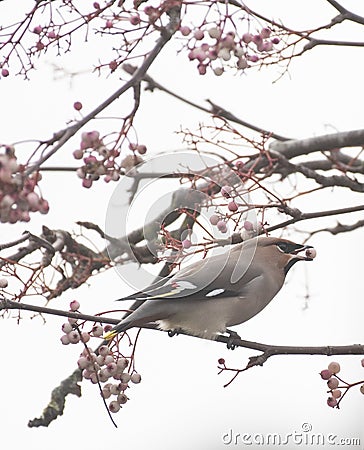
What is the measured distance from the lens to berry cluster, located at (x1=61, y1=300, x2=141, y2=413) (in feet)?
6.58

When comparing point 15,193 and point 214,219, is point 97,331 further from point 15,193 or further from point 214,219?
point 15,193

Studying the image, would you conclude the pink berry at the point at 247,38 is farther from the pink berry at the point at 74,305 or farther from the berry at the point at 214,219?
the pink berry at the point at 74,305

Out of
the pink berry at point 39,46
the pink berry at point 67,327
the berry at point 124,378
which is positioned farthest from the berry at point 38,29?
the berry at point 124,378

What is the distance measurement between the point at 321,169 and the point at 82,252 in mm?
873

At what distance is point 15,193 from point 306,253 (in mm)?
1287

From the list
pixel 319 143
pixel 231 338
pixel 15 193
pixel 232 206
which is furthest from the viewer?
pixel 319 143

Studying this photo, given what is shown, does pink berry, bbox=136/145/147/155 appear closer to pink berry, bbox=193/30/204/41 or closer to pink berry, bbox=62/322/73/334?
pink berry, bbox=193/30/204/41

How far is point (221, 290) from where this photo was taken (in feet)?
8.05

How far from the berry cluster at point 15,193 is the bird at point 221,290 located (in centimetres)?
88

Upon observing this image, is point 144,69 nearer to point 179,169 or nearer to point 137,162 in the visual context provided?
point 137,162

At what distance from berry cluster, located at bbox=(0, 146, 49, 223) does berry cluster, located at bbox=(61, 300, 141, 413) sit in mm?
722

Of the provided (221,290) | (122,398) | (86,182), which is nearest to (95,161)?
(86,182)

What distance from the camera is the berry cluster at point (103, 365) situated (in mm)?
2006

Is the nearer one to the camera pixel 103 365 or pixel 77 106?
pixel 77 106
